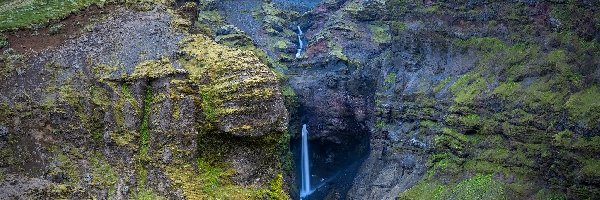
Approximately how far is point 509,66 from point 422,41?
9.40 m

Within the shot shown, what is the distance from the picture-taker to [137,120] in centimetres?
3164

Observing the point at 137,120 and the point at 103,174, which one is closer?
the point at 103,174

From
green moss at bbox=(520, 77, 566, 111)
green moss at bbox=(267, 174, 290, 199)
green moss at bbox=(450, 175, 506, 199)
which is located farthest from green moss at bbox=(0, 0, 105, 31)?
green moss at bbox=(520, 77, 566, 111)

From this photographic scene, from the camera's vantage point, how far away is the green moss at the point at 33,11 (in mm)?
32344

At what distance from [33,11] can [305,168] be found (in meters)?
28.4

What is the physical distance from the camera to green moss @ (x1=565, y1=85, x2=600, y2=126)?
38.0 meters

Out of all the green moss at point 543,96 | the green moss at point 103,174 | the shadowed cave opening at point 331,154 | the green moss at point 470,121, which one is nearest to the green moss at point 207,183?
the green moss at point 103,174

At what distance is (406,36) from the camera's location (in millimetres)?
56344

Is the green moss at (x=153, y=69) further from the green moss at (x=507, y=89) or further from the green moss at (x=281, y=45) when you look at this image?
the green moss at (x=281, y=45)

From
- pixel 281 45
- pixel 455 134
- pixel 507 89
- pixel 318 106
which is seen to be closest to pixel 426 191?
pixel 455 134

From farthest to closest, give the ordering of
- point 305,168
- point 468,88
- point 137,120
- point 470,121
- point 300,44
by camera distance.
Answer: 1. point 300,44
2. point 305,168
3. point 468,88
4. point 470,121
5. point 137,120

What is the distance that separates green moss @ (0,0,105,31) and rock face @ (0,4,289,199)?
59.0 inches

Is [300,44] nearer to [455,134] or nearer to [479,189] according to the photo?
[455,134]

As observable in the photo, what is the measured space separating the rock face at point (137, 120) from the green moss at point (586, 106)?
56.2 ft
